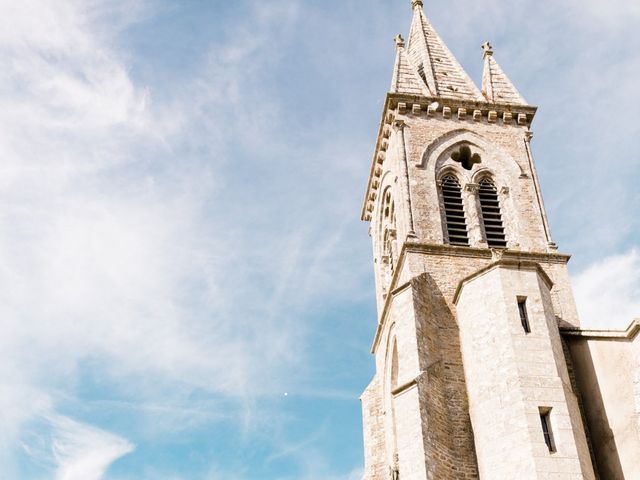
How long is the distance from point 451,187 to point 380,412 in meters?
6.92

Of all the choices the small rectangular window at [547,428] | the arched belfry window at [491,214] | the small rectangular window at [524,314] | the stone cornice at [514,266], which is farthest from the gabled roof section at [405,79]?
the small rectangular window at [547,428]

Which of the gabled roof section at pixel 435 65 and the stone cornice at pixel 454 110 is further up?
the gabled roof section at pixel 435 65

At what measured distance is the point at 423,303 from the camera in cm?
1998

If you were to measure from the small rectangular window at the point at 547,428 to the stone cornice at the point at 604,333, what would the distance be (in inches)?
102

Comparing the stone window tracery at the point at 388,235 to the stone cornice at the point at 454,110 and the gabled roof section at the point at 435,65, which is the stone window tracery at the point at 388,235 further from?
the gabled roof section at the point at 435,65

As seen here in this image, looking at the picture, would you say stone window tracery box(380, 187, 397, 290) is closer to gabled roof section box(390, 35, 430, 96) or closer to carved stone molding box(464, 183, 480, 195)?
carved stone molding box(464, 183, 480, 195)

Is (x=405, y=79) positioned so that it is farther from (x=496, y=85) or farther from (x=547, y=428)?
(x=547, y=428)

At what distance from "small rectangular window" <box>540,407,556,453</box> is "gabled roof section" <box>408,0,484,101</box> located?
13.5 meters

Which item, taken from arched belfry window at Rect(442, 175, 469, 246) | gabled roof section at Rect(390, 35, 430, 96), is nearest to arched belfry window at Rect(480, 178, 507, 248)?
arched belfry window at Rect(442, 175, 469, 246)

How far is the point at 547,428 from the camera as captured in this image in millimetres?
16188

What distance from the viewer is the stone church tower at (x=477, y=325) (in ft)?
54.3

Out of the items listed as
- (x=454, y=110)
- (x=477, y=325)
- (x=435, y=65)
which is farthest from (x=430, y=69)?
(x=477, y=325)

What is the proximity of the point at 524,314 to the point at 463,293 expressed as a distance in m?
1.95

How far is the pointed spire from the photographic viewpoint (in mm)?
27786
